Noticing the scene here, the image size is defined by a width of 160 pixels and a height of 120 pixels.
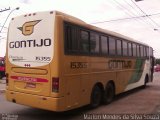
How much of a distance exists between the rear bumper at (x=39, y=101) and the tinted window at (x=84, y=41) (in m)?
2.15

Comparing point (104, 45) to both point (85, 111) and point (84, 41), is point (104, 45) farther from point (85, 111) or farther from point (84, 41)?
point (85, 111)

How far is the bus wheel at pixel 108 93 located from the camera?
12.3m

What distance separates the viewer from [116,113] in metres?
10.5

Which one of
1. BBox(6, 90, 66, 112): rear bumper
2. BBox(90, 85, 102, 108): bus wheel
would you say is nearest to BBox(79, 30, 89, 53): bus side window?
BBox(90, 85, 102, 108): bus wheel

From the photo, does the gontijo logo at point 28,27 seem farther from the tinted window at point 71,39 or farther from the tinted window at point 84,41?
the tinted window at point 84,41

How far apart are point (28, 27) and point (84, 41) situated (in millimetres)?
1985

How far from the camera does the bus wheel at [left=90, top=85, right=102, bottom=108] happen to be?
437 inches

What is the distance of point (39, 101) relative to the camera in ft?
30.0

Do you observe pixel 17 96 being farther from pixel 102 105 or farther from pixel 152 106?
pixel 152 106

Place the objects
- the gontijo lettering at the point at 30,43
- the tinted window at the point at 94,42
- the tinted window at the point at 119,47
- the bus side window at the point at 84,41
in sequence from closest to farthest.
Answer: the gontijo lettering at the point at 30,43
the bus side window at the point at 84,41
the tinted window at the point at 94,42
the tinted window at the point at 119,47

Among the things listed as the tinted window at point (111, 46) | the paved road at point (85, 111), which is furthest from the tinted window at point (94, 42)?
the paved road at point (85, 111)

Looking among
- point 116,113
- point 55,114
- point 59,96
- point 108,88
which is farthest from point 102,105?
point 59,96

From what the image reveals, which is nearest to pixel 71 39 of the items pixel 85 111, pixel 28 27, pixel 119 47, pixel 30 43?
pixel 30 43

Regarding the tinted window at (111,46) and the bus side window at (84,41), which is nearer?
the bus side window at (84,41)
